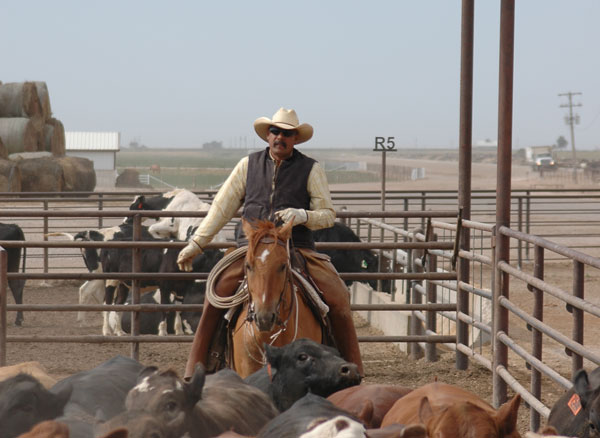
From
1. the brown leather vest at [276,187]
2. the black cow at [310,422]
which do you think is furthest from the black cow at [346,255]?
the black cow at [310,422]

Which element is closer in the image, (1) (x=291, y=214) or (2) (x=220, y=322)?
(1) (x=291, y=214)

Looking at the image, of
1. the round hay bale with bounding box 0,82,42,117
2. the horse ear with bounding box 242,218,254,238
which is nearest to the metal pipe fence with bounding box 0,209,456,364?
the horse ear with bounding box 242,218,254,238

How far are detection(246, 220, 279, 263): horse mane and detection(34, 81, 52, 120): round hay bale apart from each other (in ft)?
88.2

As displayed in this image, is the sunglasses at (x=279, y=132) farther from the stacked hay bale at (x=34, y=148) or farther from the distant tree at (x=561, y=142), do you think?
the distant tree at (x=561, y=142)

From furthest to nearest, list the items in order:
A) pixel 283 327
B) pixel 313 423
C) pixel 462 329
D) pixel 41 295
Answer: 1. pixel 41 295
2. pixel 462 329
3. pixel 283 327
4. pixel 313 423

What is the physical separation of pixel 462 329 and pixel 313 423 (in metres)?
5.50

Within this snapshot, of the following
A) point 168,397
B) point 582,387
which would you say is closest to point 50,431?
point 168,397

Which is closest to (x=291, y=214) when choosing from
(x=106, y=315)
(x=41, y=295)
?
(x=106, y=315)

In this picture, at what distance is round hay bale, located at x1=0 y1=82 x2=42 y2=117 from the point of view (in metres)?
29.5

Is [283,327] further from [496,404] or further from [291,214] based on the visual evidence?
[496,404]

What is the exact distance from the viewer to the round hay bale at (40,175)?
82.7ft

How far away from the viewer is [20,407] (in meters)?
2.80

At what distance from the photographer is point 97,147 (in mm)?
61031

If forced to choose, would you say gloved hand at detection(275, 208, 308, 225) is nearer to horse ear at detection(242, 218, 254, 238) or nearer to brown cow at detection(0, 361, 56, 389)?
horse ear at detection(242, 218, 254, 238)
